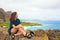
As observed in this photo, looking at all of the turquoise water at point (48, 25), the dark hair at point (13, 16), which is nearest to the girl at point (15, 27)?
the dark hair at point (13, 16)

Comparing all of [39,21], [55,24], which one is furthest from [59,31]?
[39,21]

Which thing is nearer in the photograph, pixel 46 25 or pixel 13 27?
pixel 13 27

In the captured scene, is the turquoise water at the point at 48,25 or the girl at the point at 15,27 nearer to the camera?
the girl at the point at 15,27

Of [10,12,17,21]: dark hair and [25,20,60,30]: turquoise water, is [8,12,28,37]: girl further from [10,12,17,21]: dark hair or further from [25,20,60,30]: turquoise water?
[25,20,60,30]: turquoise water

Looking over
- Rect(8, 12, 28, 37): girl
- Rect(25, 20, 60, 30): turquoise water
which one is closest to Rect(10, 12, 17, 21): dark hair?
Rect(8, 12, 28, 37): girl

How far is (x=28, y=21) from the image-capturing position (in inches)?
209

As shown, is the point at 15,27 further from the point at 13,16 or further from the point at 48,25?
the point at 48,25

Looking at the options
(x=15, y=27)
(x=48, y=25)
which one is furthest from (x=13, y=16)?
(x=48, y=25)

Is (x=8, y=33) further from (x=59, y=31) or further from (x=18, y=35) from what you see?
(x=59, y=31)

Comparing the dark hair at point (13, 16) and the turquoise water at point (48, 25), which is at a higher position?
the dark hair at point (13, 16)

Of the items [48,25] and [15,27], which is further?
[48,25]

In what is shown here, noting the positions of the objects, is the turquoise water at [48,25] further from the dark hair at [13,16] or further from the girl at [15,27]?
the dark hair at [13,16]

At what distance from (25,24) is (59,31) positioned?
971 mm

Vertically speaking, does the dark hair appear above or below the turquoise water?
above
